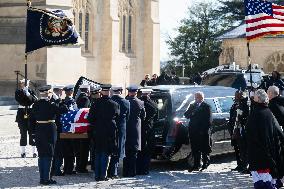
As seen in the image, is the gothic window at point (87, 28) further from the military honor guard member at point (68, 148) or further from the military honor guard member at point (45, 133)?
the military honor guard member at point (45, 133)

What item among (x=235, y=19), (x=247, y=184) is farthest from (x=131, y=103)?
(x=235, y=19)

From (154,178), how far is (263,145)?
11.2 feet

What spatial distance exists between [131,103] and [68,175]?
1.84 m

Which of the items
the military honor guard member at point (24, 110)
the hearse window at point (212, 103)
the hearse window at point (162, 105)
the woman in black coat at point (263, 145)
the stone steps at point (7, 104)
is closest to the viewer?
the woman in black coat at point (263, 145)

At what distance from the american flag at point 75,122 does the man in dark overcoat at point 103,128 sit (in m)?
0.67

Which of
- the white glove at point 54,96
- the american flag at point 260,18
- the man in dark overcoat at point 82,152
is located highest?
the american flag at point 260,18

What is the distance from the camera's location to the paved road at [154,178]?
38.3 ft

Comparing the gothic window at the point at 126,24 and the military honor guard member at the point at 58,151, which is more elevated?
the gothic window at the point at 126,24

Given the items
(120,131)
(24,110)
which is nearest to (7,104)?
(24,110)

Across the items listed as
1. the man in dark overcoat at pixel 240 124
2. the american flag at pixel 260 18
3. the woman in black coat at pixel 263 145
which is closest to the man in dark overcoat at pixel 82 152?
the man in dark overcoat at pixel 240 124

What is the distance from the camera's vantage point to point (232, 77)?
24.5 metres

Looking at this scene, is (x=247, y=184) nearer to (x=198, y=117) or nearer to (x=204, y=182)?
(x=204, y=182)

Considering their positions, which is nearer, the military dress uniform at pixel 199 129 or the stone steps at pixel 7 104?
the military dress uniform at pixel 199 129

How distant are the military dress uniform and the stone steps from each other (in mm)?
14372
